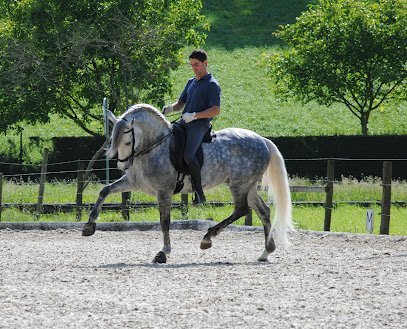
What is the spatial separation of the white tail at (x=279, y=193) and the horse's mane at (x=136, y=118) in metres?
1.54

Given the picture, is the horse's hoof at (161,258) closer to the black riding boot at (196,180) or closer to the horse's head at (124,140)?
the black riding boot at (196,180)

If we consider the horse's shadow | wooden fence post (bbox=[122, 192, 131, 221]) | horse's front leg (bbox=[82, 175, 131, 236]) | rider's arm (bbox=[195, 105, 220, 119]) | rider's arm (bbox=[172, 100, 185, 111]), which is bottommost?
the horse's shadow

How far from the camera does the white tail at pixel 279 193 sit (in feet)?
45.1

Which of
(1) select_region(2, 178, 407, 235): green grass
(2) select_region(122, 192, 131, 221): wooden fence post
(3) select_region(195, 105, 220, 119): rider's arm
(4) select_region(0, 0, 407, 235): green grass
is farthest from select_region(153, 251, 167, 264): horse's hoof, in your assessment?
(2) select_region(122, 192, 131, 221): wooden fence post

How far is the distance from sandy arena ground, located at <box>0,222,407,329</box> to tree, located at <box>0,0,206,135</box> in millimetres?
15020

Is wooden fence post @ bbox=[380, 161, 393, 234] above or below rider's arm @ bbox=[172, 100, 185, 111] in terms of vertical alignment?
below

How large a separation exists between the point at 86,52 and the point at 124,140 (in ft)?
66.4

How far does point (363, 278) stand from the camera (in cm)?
1099

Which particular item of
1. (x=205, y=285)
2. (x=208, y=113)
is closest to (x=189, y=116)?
(x=208, y=113)

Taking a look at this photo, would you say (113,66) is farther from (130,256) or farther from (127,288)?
(127,288)

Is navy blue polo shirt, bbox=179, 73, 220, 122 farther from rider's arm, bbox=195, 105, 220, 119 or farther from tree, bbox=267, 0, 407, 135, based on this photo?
tree, bbox=267, 0, 407, 135

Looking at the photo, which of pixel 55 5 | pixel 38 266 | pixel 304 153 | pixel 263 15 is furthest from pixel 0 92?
pixel 263 15

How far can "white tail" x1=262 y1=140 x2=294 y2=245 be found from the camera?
13.7m

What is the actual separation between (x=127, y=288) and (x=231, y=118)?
45321mm
